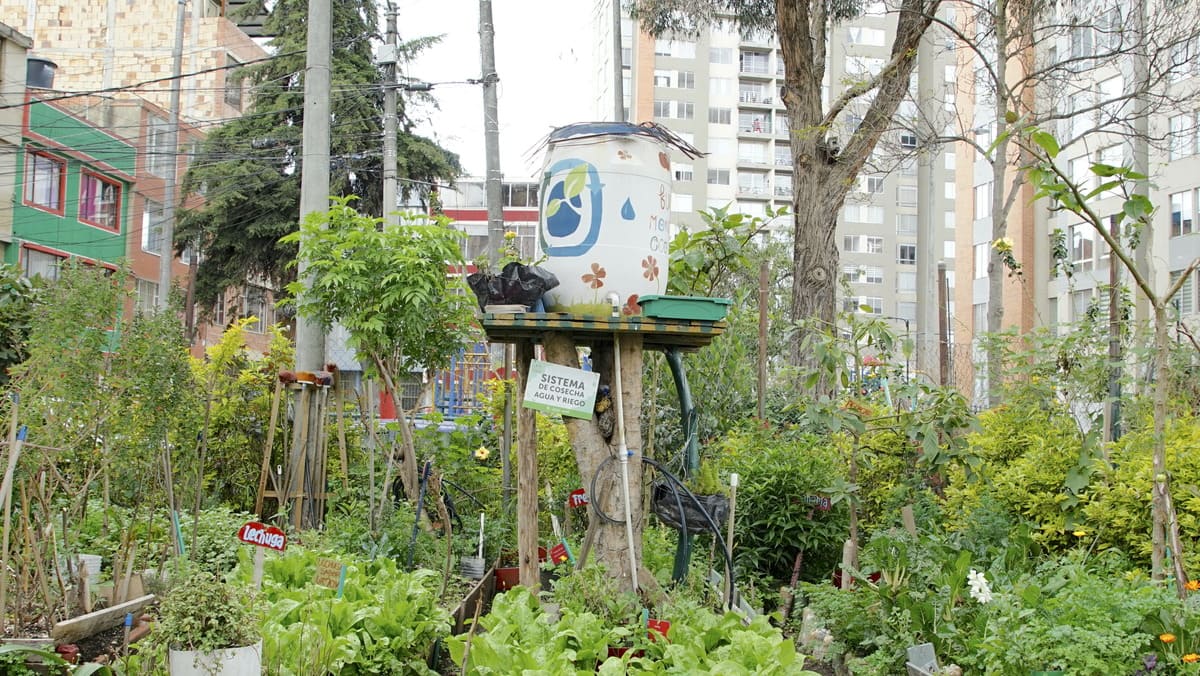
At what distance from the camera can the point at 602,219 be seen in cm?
532

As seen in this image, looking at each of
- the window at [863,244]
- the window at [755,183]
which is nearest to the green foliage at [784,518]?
the window at [863,244]

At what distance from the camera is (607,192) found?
5.34m

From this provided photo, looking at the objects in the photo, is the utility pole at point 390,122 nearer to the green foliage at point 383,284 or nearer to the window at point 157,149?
the green foliage at point 383,284

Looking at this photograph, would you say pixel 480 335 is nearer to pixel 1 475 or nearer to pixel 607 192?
pixel 607 192

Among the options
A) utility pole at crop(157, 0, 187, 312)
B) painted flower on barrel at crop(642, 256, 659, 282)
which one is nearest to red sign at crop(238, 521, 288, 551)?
painted flower on barrel at crop(642, 256, 659, 282)

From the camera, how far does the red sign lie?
4508 millimetres

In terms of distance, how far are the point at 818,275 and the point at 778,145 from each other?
4382 centimetres

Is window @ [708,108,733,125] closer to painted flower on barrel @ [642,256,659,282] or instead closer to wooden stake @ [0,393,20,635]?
painted flower on barrel @ [642,256,659,282]

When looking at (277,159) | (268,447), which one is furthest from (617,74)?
(268,447)

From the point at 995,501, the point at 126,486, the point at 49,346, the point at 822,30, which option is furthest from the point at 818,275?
the point at 49,346

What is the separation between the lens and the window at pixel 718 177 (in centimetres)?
5234

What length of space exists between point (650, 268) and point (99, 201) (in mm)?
23533

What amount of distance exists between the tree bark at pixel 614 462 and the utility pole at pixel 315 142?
3635 mm

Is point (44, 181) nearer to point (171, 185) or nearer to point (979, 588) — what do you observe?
point (171, 185)
